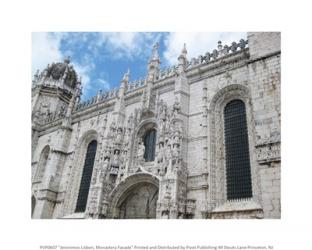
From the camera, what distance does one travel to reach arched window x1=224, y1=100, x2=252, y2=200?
11.9 meters

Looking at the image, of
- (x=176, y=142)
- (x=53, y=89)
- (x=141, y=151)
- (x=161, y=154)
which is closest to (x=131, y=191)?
(x=141, y=151)

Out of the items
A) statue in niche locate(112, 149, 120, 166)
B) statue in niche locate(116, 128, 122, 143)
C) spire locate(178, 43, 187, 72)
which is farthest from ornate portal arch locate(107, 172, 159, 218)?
spire locate(178, 43, 187, 72)

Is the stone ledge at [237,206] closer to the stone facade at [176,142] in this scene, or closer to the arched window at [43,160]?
the stone facade at [176,142]

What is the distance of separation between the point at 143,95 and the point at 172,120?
3.53 m

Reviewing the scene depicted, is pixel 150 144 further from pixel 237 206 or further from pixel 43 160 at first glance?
pixel 43 160

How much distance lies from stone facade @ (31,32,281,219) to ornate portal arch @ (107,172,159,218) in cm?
5

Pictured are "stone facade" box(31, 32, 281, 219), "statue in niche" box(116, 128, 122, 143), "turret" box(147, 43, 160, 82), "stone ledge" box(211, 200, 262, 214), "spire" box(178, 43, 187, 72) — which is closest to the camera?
"stone facade" box(31, 32, 281, 219)

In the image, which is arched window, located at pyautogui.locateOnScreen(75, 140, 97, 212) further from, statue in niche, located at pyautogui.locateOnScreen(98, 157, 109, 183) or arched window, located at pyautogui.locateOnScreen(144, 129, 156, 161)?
arched window, located at pyautogui.locateOnScreen(144, 129, 156, 161)

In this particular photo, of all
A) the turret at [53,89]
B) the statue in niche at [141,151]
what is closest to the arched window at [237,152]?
the statue in niche at [141,151]

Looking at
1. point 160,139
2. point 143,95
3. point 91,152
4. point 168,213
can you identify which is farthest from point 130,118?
point 168,213

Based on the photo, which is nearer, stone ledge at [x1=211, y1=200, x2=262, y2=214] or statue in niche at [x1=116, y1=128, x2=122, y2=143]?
stone ledge at [x1=211, y1=200, x2=262, y2=214]

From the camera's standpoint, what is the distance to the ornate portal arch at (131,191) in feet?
46.6

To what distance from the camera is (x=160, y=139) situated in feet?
46.4
